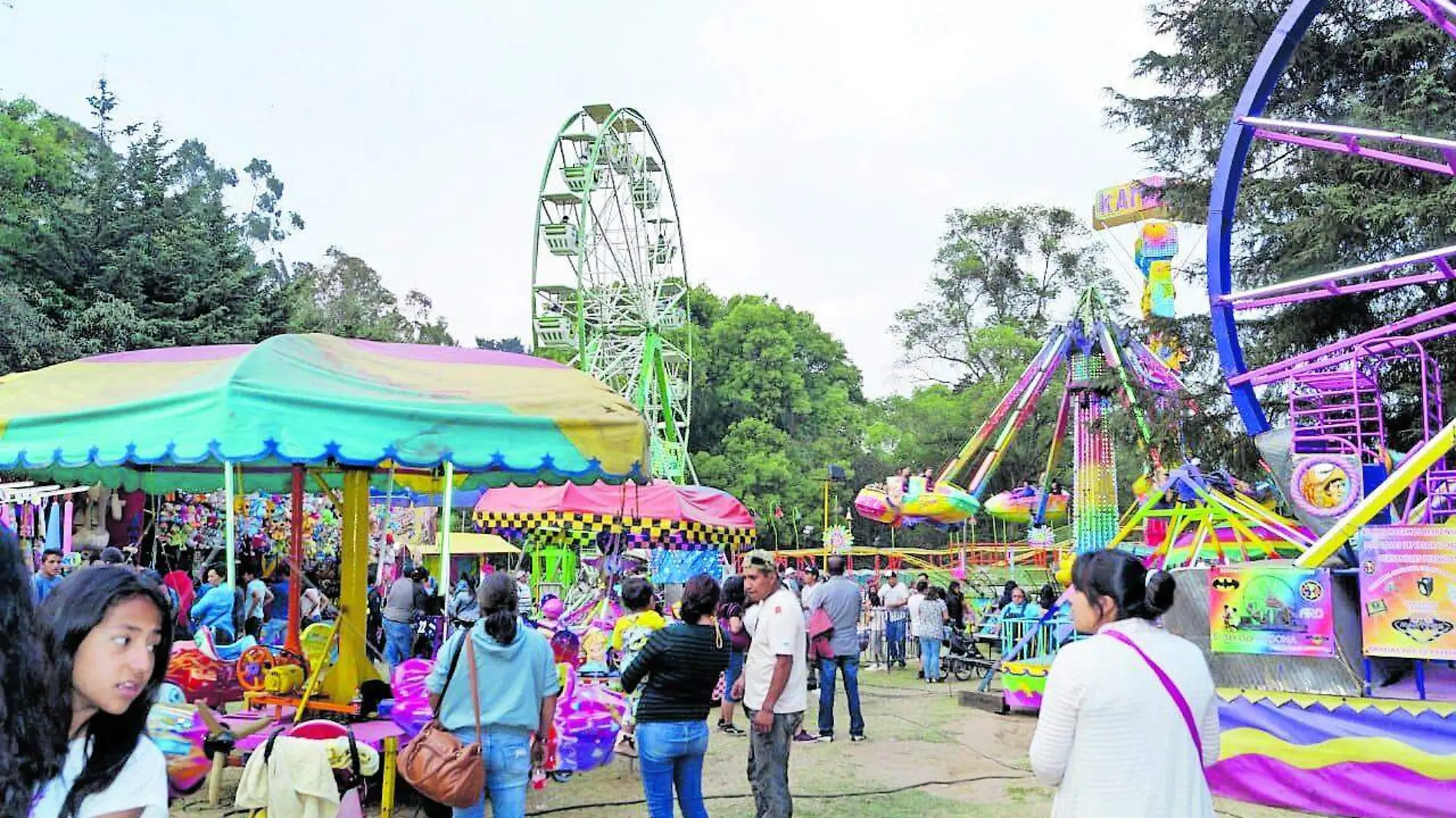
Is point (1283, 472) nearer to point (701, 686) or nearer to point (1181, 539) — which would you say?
point (1181, 539)

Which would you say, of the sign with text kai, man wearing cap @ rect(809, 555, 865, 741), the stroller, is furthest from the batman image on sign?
the sign with text kai

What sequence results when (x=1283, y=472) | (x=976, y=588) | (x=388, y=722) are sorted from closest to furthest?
(x=388, y=722) < (x=1283, y=472) < (x=976, y=588)

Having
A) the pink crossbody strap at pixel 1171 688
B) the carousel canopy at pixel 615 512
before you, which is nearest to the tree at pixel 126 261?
the carousel canopy at pixel 615 512

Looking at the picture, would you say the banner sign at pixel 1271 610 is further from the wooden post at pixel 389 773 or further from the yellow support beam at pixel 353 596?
the yellow support beam at pixel 353 596

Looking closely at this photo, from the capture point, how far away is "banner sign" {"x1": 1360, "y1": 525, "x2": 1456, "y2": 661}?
7051 millimetres

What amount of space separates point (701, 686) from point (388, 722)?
2.03 m

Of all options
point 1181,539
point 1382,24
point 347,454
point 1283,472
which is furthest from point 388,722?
point 1382,24

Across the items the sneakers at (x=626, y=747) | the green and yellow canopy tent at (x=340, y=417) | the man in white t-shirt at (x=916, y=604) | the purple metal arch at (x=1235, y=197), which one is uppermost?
the purple metal arch at (x=1235, y=197)

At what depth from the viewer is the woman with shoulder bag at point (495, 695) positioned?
4.61 m

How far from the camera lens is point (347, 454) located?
512cm

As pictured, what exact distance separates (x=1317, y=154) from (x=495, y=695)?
12.4 meters

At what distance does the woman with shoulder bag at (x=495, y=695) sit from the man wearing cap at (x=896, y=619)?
12.1 metres

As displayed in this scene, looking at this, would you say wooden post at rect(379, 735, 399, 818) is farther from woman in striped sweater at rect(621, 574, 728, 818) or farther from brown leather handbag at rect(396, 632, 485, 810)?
woman in striped sweater at rect(621, 574, 728, 818)

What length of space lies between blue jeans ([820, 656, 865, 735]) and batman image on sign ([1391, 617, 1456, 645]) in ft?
12.9
